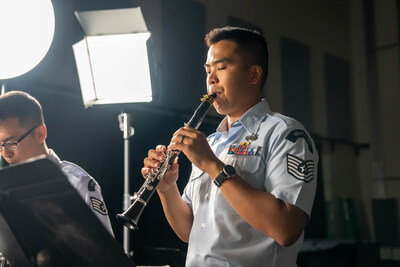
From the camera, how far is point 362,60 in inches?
362

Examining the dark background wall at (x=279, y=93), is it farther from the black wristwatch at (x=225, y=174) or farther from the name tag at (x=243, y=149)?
the black wristwatch at (x=225, y=174)

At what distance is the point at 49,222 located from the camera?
3.57ft

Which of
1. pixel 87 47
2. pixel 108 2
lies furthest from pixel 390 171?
pixel 87 47

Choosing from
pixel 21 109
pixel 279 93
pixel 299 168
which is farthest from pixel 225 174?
pixel 279 93

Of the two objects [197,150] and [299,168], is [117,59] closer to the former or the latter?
[197,150]

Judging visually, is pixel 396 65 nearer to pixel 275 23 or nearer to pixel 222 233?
pixel 275 23

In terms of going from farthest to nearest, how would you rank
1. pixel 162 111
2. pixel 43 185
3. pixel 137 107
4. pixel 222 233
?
pixel 162 111
pixel 137 107
pixel 222 233
pixel 43 185

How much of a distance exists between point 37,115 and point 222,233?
131 cm

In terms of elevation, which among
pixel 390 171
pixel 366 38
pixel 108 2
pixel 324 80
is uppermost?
pixel 108 2

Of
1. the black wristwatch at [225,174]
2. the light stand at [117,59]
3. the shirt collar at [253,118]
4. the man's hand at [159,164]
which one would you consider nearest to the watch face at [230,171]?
the black wristwatch at [225,174]

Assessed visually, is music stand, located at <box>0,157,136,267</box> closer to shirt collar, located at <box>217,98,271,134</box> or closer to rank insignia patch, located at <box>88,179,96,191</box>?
shirt collar, located at <box>217,98,271,134</box>

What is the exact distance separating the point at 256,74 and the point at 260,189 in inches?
Result: 17.3

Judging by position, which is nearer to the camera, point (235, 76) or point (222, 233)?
point (222, 233)

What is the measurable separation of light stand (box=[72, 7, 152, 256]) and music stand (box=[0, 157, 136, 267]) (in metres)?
1.32
